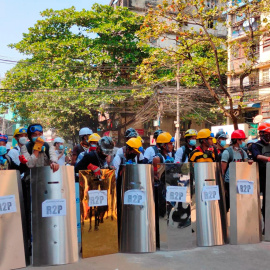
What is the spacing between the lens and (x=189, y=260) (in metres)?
4.63

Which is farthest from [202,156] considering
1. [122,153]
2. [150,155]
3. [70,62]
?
[70,62]

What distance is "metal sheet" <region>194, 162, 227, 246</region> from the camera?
5270mm

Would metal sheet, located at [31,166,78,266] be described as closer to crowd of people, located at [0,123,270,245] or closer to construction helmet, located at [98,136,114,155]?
crowd of people, located at [0,123,270,245]

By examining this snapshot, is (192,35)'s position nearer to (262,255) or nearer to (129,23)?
Result: (262,255)

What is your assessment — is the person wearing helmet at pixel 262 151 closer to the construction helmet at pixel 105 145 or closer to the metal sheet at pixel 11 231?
the construction helmet at pixel 105 145

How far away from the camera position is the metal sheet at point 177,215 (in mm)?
5082

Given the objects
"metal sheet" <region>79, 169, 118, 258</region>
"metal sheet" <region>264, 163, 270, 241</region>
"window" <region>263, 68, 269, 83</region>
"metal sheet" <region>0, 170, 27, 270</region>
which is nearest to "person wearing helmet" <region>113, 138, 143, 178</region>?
"metal sheet" <region>79, 169, 118, 258</region>

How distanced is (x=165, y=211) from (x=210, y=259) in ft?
2.81

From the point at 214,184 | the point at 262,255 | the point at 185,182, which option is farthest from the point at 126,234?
the point at 262,255

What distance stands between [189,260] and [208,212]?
901mm

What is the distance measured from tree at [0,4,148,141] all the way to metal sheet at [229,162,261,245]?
770 inches

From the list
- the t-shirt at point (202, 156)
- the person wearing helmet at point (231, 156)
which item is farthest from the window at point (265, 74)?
the t-shirt at point (202, 156)

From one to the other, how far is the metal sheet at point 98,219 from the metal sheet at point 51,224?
214 mm

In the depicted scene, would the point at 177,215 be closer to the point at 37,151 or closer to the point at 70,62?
the point at 37,151
